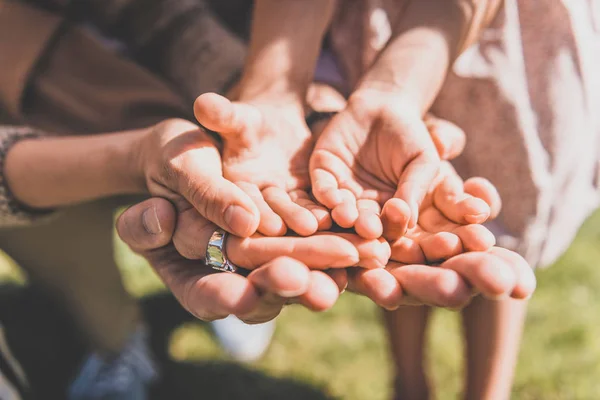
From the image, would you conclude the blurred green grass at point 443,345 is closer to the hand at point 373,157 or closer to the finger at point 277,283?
the hand at point 373,157

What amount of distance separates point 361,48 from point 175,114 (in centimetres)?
56

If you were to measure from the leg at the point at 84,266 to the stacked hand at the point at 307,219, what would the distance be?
71cm

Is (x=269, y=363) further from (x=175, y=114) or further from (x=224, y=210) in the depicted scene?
(x=224, y=210)

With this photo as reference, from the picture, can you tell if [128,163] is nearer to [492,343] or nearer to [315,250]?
[315,250]

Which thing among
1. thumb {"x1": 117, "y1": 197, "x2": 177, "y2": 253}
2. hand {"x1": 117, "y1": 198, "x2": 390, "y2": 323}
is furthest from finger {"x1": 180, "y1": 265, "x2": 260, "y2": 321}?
thumb {"x1": 117, "y1": 197, "x2": 177, "y2": 253}

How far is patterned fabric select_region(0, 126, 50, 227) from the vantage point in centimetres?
131

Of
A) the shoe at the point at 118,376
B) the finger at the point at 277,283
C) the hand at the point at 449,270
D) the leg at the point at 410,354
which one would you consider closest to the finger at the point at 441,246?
the hand at the point at 449,270

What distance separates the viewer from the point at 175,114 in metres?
1.57

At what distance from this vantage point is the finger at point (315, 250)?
897 millimetres

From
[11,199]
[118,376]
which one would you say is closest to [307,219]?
[11,199]

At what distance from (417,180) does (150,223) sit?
1.64 ft

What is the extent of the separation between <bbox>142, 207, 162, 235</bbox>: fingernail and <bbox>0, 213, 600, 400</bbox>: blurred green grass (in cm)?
109

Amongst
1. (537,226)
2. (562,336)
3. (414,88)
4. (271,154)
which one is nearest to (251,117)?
(271,154)

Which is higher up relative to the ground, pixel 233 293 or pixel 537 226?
pixel 233 293
